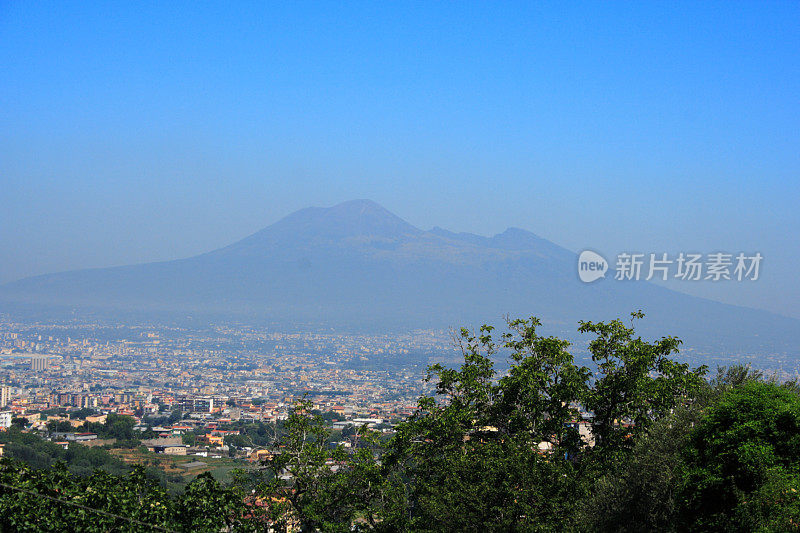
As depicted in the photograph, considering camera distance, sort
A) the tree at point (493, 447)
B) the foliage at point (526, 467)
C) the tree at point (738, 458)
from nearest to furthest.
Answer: the tree at point (738, 458)
the foliage at point (526, 467)
the tree at point (493, 447)

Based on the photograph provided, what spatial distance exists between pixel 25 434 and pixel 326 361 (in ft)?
339

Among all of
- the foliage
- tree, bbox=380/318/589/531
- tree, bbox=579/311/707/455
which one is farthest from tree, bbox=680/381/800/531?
tree, bbox=579/311/707/455

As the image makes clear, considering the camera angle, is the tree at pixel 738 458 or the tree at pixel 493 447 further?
the tree at pixel 493 447

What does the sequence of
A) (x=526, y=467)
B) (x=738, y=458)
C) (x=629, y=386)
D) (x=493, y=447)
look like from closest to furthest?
(x=738, y=458)
(x=526, y=467)
(x=493, y=447)
(x=629, y=386)

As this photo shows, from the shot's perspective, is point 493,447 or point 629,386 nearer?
point 493,447

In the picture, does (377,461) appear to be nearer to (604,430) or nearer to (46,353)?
(604,430)

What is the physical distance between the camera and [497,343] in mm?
15133

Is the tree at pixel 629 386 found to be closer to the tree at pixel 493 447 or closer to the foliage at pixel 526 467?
the foliage at pixel 526 467

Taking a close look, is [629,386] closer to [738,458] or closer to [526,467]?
[526,467]

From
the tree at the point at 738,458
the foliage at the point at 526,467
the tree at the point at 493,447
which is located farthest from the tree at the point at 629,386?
the tree at the point at 738,458

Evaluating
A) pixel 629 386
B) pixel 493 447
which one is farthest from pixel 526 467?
pixel 629 386

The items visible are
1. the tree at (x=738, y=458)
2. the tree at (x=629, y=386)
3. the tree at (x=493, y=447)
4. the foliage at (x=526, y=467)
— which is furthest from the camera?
the tree at (x=629, y=386)

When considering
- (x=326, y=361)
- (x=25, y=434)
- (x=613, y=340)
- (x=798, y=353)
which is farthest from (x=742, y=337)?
(x=613, y=340)

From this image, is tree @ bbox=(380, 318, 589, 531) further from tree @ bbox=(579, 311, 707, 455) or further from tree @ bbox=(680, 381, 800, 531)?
tree @ bbox=(680, 381, 800, 531)
